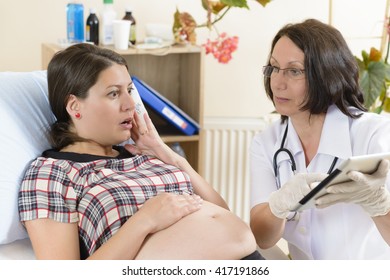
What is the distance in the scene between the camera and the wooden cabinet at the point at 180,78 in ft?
10.1

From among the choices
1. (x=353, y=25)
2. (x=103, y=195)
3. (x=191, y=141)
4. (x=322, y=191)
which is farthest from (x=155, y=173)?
(x=353, y=25)

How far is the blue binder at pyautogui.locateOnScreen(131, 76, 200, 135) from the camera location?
2898 mm

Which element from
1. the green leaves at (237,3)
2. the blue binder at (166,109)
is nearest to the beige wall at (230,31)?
the blue binder at (166,109)

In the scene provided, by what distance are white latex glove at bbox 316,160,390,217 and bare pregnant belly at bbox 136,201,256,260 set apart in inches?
9.0

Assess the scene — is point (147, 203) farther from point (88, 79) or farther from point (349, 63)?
point (349, 63)

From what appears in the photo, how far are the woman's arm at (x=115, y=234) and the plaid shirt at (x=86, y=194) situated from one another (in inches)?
1.0

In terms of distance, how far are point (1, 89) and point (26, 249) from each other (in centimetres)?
47

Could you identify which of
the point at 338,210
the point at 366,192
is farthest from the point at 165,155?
the point at 366,192

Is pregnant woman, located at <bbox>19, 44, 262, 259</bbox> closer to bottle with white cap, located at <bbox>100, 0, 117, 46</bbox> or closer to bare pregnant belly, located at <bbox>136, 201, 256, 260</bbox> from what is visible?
bare pregnant belly, located at <bbox>136, 201, 256, 260</bbox>

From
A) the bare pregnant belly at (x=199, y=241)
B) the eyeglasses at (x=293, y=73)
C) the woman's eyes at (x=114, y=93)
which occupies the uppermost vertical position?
the eyeglasses at (x=293, y=73)

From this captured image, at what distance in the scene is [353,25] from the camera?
3.59 metres

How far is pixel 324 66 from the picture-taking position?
1920mm

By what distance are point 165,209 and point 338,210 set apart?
0.52 meters

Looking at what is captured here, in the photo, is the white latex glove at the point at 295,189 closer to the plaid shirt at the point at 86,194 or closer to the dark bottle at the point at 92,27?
the plaid shirt at the point at 86,194
